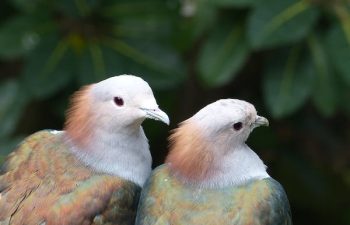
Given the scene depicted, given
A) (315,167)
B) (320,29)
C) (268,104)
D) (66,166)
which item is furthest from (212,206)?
(315,167)

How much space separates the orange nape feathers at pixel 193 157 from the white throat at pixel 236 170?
0.09 feet

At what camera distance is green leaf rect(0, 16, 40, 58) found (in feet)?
14.1

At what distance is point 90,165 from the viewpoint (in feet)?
9.39

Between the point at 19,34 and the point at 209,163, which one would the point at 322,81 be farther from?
the point at 209,163

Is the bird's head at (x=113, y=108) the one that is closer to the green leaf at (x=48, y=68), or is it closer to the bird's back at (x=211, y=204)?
the bird's back at (x=211, y=204)

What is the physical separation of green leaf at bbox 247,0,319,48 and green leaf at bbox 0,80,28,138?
3.82 feet

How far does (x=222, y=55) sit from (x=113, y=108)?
59.8 inches

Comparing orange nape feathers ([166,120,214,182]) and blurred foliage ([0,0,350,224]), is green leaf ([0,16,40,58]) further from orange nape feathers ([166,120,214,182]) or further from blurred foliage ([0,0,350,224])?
orange nape feathers ([166,120,214,182])

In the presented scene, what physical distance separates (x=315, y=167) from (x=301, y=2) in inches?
42.7

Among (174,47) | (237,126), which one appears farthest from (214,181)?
(174,47)

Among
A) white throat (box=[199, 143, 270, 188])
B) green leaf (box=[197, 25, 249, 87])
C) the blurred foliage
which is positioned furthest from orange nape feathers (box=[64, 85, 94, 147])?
green leaf (box=[197, 25, 249, 87])

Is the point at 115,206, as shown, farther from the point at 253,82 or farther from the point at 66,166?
the point at 253,82

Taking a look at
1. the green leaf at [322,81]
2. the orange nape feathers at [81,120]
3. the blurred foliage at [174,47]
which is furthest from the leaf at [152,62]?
the orange nape feathers at [81,120]

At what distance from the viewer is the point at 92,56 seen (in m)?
4.25
